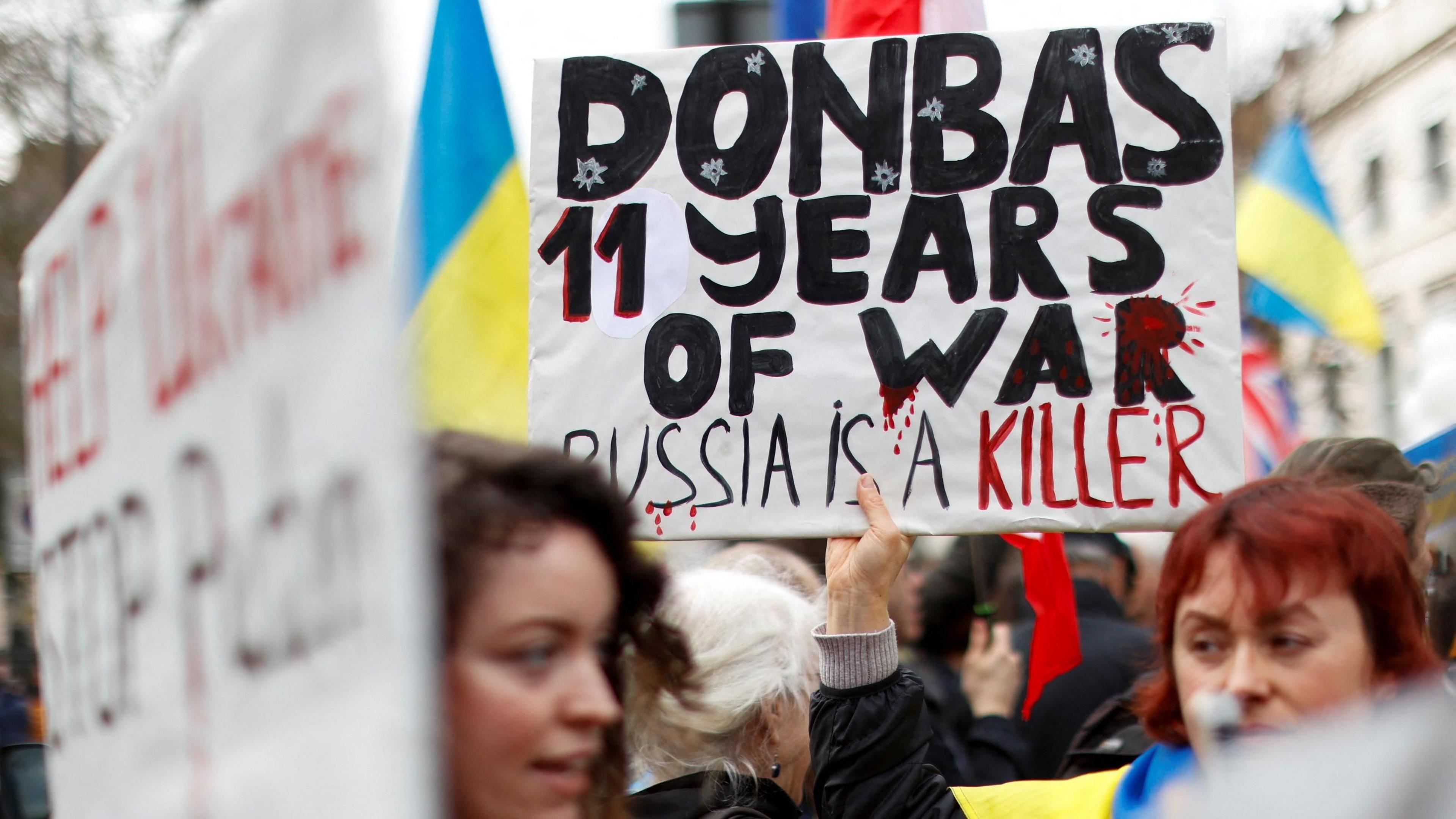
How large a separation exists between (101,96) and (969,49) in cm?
1329

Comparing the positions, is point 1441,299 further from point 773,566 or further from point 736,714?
point 736,714

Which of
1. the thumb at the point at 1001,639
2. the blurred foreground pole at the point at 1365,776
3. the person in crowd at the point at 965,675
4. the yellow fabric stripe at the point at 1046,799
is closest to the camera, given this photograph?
the blurred foreground pole at the point at 1365,776

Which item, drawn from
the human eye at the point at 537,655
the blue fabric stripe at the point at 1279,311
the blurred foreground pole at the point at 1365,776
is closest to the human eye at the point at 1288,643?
the human eye at the point at 537,655

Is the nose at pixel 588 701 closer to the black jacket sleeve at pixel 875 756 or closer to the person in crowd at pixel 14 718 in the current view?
the black jacket sleeve at pixel 875 756

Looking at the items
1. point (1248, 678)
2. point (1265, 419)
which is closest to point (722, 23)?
point (1248, 678)

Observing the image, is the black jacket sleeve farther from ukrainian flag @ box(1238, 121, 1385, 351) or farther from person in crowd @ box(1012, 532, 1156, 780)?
ukrainian flag @ box(1238, 121, 1385, 351)

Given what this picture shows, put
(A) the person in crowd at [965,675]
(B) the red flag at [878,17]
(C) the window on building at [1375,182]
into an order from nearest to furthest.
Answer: (B) the red flag at [878,17] < (A) the person in crowd at [965,675] < (C) the window on building at [1375,182]

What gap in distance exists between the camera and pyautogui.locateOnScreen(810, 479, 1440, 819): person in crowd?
1.96 m

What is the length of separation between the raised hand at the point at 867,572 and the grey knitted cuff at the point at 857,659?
1cm

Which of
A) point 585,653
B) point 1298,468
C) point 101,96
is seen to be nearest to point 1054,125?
point 1298,468

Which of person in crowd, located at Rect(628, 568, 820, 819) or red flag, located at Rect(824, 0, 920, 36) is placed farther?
red flag, located at Rect(824, 0, 920, 36)

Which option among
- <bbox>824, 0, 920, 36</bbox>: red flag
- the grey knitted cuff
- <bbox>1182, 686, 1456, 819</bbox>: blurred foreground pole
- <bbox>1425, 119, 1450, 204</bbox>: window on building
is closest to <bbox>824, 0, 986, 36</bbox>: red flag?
<bbox>824, 0, 920, 36</bbox>: red flag

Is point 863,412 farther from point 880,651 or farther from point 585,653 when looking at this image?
point 585,653

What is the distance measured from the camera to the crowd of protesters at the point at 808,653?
53.5 inches
